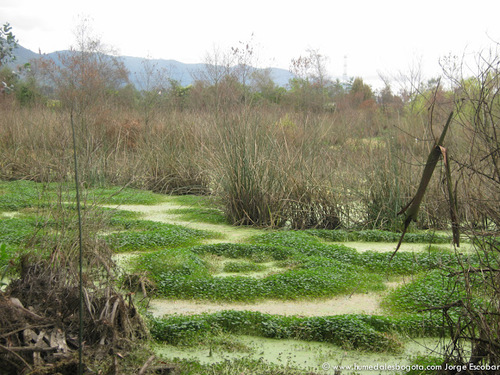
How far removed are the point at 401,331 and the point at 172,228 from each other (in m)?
3.18

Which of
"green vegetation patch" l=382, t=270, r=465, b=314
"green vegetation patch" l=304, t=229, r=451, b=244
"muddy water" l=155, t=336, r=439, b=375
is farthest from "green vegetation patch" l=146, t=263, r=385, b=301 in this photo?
"green vegetation patch" l=304, t=229, r=451, b=244

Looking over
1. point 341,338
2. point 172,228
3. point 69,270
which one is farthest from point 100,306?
point 172,228

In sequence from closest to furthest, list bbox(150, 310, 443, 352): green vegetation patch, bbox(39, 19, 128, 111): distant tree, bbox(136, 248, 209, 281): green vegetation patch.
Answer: bbox(150, 310, 443, 352): green vegetation patch < bbox(136, 248, 209, 281): green vegetation patch < bbox(39, 19, 128, 111): distant tree

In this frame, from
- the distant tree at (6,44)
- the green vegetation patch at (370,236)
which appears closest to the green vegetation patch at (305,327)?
the green vegetation patch at (370,236)

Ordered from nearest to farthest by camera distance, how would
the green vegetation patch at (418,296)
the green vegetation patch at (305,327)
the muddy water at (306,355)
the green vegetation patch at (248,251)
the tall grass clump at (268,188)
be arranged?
the muddy water at (306,355) → the green vegetation patch at (305,327) → the green vegetation patch at (418,296) → the green vegetation patch at (248,251) → the tall grass clump at (268,188)

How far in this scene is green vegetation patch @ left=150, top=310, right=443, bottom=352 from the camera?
122 inches

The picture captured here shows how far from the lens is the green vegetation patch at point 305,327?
3.09 metres

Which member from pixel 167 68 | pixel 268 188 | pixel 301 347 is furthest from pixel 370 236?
pixel 167 68

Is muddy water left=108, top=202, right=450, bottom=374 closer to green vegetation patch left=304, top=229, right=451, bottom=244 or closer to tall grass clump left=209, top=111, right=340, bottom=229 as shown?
green vegetation patch left=304, top=229, right=451, bottom=244

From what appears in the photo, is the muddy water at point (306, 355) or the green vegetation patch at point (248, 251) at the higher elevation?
the green vegetation patch at point (248, 251)

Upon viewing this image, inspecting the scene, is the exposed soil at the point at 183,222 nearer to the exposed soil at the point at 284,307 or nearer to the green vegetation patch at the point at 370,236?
the green vegetation patch at the point at 370,236

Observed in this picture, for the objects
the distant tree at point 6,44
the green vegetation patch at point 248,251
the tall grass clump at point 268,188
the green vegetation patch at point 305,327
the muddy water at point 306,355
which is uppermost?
the distant tree at point 6,44

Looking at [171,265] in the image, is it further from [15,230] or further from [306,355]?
[15,230]

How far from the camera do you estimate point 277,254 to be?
4.93m
